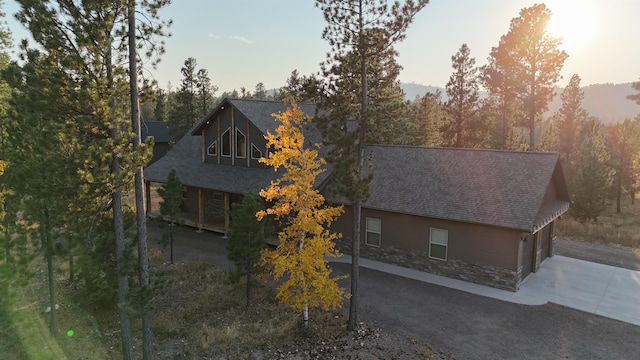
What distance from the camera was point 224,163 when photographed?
999 inches

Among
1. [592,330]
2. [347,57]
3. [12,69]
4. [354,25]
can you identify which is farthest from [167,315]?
[592,330]

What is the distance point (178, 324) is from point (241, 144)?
12964 mm

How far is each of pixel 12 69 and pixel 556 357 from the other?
49.6ft

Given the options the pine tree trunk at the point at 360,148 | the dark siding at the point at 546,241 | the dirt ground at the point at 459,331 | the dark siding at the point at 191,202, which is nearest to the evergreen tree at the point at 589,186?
the dark siding at the point at 546,241

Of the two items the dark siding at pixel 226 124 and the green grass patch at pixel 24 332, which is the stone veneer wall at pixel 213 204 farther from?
the green grass patch at pixel 24 332

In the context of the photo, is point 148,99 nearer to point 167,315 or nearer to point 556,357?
point 167,315

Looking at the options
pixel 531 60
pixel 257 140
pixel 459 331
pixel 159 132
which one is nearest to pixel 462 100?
pixel 531 60

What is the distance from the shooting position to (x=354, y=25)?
39.0ft

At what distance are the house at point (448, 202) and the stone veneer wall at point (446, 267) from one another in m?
0.04

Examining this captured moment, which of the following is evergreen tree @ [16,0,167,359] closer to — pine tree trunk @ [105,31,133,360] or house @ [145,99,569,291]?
pine tree trunk @ [105,31,133,360]

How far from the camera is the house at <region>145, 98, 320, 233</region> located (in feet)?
75.5

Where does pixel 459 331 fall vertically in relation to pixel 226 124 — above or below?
below

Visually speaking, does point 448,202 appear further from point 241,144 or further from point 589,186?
point 589,186

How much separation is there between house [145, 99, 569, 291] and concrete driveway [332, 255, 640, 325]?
496 mm
